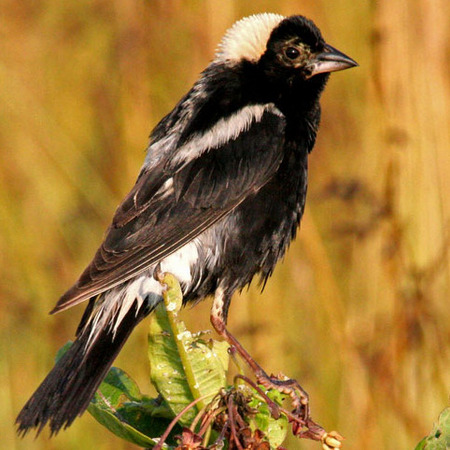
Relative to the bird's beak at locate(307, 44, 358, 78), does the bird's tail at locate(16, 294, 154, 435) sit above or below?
below

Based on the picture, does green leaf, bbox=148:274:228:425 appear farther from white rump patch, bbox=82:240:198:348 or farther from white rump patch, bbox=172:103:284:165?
white rump patch, bbox=172:103:284:165

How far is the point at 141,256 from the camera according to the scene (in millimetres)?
2678

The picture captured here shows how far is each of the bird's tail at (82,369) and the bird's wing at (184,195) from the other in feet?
0.54

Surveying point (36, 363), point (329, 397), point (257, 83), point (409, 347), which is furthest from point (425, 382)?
point (36, 363)

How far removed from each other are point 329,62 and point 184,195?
88 centimetres

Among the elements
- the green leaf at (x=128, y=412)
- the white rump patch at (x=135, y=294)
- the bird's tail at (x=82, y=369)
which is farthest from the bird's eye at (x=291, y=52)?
the green leaf at (x=128, y=412)

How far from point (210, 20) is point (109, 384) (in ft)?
6.26

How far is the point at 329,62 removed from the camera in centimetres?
328

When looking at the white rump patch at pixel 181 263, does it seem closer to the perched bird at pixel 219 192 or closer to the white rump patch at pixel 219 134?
the perched bird at pixel 219 192

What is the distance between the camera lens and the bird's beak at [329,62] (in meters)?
3.25

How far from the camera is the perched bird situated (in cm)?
265

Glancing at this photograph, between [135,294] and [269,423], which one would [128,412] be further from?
[135,294]

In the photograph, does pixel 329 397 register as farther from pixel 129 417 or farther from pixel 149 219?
pixel 129 417

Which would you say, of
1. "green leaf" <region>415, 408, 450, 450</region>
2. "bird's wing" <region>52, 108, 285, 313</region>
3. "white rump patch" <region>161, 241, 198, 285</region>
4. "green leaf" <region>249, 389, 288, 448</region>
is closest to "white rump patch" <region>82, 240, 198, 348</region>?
"white rump patch" <region>161, 241, 198, 285</region>
